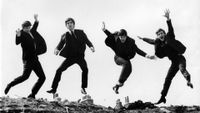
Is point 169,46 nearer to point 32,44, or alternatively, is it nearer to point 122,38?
point 122,38

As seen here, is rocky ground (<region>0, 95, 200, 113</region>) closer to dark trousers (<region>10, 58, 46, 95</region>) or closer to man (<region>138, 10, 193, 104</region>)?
dark trousers (<region>10, 58, 46, 95</region>)

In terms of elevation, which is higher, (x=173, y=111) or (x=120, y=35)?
(x=120, y=35)

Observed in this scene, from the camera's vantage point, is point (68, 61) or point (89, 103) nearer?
point (89, 103)

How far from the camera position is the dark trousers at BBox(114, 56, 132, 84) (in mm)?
16703

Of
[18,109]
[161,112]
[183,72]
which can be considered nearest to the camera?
[18,109]

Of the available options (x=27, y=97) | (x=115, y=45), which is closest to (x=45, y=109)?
(x=27, y=97)

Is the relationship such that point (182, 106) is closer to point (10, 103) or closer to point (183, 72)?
point (183, 72)

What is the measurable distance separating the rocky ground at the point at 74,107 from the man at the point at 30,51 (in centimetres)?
101

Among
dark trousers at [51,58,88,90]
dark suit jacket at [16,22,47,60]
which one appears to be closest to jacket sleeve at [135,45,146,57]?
dark trousers at [51,58,88,90]

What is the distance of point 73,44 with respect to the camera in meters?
16.8

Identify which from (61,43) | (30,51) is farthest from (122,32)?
(30,51)

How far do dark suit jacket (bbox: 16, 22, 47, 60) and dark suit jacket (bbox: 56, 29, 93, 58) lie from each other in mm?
675

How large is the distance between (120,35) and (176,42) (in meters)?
1.92

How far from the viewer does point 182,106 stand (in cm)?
1554
